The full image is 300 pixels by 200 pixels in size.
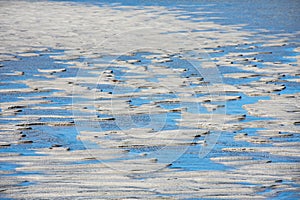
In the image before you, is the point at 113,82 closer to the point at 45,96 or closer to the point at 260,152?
the point at 45,96

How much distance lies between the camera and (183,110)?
793 cm

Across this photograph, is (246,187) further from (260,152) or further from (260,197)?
(260,152)

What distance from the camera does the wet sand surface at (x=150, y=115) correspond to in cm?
544

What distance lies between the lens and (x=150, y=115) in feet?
25.1

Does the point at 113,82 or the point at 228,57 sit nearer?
the point at 113,82

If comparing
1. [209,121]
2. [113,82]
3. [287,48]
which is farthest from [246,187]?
[287,48]

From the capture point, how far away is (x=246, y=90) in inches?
358

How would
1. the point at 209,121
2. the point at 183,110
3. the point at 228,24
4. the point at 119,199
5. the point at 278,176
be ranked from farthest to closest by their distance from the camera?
the point at 228,24 → the point at 183,110 → the point at 209,121 → the point at 278,176 → the point at 119,199

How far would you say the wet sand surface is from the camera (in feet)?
17.9

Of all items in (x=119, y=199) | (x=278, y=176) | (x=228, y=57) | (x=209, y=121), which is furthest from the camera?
(x=228, y=57)

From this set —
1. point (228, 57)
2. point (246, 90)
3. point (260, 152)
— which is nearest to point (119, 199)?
point (260, 152)

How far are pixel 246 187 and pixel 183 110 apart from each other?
271 centimetres

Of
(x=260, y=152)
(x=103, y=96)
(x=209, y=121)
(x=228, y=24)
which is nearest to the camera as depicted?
(x=260, y=152)

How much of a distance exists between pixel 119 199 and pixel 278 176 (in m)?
1.17
